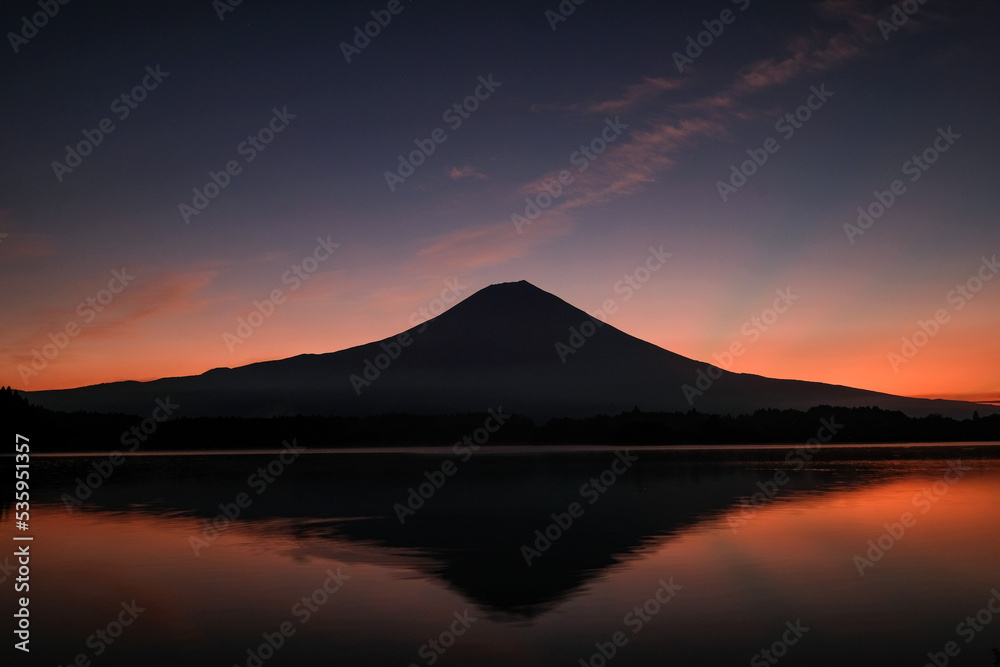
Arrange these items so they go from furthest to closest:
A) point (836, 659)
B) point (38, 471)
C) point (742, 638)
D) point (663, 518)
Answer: point (38, 471) < point (663, 518) < point (742, 638) < point (836, 659)

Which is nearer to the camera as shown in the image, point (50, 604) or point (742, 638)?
point (742, 638)

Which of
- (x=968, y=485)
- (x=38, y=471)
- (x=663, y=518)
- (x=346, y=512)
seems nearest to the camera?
(x=663, y=518)

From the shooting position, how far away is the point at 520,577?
13508 millimetres

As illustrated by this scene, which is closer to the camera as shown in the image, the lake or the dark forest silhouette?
the lake

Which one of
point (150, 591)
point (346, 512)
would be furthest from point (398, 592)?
point (346, 512)

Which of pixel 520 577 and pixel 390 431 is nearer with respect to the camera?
pixel 520 577

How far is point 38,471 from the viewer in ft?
131

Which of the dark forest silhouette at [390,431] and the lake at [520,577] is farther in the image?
the dark forest silhouette at [390,431]

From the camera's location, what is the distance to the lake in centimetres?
982

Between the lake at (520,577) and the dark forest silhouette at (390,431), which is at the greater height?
the lake at (520,577)

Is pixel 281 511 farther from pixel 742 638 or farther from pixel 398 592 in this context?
pixel 742 638

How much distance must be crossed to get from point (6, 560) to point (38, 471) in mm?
27344

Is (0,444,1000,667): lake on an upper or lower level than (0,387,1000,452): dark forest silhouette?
upper

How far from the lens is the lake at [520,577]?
32.2 ft
